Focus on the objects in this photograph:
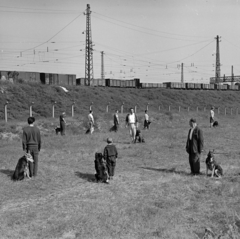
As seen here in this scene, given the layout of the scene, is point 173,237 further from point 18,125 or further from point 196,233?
point 18,125

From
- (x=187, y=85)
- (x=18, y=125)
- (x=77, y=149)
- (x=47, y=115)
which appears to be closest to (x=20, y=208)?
(x=77, y=149)

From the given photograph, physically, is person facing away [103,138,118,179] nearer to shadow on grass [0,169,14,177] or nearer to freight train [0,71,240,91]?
shadow on grass [0,169,14,177]

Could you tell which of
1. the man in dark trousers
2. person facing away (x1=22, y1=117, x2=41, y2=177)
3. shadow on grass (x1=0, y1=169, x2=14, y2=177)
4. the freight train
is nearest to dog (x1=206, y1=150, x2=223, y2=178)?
the man in dark trousers

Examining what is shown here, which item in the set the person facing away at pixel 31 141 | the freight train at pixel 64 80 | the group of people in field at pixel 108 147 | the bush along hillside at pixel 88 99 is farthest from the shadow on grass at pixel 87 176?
the freight train at pixel 64 80

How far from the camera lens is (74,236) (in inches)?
235

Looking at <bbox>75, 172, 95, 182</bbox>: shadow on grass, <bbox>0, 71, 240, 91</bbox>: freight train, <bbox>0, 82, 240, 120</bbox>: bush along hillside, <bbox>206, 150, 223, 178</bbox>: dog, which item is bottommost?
<bbox>75, 172, 95, 182</bbox>: shadow on grass

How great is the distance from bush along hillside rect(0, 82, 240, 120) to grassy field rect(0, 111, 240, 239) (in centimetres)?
1731

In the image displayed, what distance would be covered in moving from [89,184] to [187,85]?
67.3 meters

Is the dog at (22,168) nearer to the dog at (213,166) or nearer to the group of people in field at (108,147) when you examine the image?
the group of people in field at (108,147)

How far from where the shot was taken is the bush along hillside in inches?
1332

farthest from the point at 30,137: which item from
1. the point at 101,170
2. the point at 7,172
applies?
the point at 101,170

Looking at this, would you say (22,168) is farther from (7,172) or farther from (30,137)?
(7,172)

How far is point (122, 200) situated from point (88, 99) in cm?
3559

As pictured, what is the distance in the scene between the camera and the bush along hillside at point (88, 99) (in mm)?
33844
